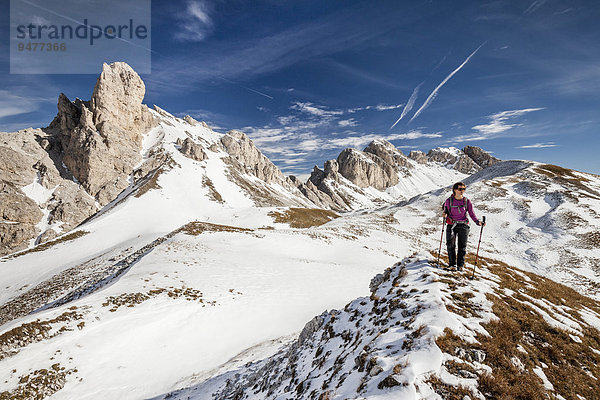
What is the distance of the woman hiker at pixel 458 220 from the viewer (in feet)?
33.3

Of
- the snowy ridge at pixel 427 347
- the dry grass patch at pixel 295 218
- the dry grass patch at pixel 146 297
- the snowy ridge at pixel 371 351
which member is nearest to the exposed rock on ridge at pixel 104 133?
the dry grass patch at pixel 295 218

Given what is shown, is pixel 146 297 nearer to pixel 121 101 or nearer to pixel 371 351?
pixel 371 351

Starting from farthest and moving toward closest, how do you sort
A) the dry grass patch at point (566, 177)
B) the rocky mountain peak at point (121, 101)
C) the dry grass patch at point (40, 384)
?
the rocky mountain peak at point (121, 101) < the dry grass patch at point (566, 177) < the dry grass patch at point (40, 384)

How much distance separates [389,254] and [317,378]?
104ft

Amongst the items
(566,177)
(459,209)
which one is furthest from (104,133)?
(566,177)

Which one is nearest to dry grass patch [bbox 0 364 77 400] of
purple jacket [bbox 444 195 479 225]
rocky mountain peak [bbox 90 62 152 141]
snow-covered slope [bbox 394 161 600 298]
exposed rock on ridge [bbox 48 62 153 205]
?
purple jacket [bbox 444 195 479 225]

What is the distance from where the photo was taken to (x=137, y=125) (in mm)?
124000

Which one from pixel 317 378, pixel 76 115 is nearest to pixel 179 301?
pixel 317 378

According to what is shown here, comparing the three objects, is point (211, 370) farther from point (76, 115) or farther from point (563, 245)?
point (76, 115)

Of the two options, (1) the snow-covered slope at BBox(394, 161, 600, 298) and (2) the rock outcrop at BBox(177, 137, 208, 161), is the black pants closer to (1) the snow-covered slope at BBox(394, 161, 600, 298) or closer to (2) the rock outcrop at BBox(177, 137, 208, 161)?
(1) the snow-covered slope at BBox(394, 161, 600, 298)

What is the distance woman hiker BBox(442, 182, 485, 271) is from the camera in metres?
10.2

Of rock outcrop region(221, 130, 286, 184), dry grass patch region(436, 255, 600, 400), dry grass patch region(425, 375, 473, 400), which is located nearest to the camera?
dry grass patch region(425, 375, 473, 400)

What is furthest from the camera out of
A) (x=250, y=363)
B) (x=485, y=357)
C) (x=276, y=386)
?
(x=250, y=363)

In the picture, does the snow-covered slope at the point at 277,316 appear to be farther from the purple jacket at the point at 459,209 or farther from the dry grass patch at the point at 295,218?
the dry grass patch at the point at 295,218
